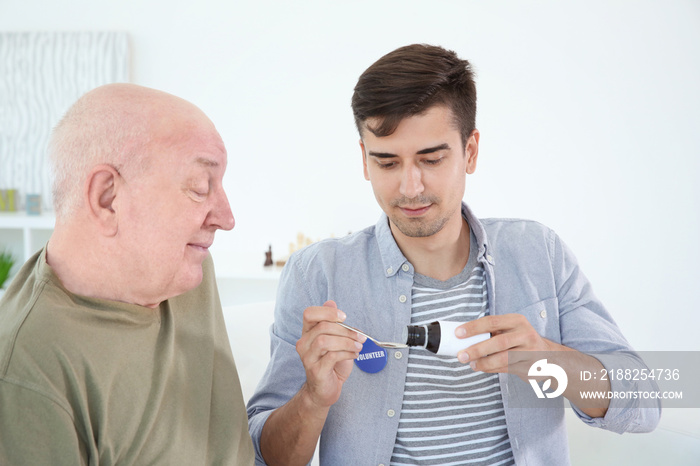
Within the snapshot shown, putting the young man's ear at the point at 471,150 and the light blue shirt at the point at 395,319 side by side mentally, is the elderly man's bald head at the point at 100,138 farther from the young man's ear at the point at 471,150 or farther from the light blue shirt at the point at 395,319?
the young man's ear at the point at 471,150

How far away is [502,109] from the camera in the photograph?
4.02m

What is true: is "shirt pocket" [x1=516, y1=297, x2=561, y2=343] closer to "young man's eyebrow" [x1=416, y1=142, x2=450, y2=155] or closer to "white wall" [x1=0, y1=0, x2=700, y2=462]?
"young man's eyebrow" [x1=416, y1=142, x2=450, y2=155]

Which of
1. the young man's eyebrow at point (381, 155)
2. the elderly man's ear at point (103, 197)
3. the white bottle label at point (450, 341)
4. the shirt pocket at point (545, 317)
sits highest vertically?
the young man's eyebrow at point (381, 155)

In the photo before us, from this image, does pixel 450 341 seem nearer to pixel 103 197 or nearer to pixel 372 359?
pixel 372 359

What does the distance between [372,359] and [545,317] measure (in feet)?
1.49

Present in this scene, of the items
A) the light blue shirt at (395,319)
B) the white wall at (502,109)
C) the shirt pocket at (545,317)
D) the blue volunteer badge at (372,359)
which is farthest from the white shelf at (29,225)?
the shirt pocket at (545,317)

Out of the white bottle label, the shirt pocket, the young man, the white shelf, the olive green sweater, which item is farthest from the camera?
the white shelf

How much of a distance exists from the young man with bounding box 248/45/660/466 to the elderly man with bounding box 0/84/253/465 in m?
0.42

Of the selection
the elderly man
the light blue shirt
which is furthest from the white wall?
the elderly man

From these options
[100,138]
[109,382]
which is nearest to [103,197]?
[100,138]

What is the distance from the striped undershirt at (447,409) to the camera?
1476 millimetres

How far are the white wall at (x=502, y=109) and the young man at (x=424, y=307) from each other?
2.38 metres

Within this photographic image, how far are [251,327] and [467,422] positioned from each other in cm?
88

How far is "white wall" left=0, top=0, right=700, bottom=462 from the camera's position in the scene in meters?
3.86
